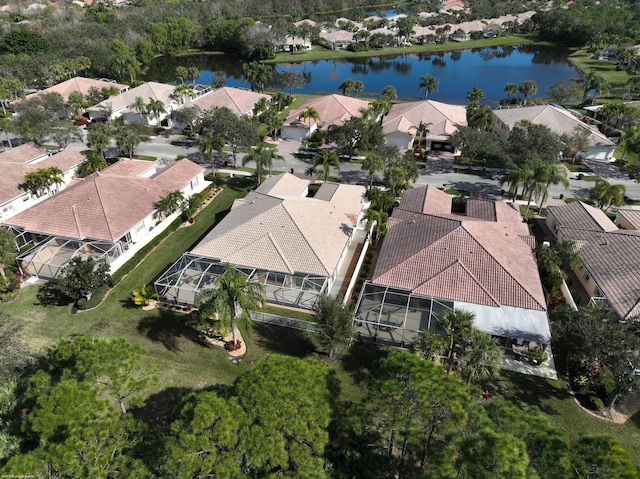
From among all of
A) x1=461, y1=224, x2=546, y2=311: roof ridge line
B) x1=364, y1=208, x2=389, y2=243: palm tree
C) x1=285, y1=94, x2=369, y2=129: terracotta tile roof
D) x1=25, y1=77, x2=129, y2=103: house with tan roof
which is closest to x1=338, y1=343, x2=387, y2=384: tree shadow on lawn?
x1=461, y1=224, x2=546, y2=311: roof ridge line

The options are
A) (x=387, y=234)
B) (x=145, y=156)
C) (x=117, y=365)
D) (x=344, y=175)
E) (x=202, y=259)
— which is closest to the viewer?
(x=117, y=365)

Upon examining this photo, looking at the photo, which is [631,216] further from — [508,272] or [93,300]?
[93,300]

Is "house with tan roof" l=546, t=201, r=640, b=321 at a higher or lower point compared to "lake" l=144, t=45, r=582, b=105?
higher

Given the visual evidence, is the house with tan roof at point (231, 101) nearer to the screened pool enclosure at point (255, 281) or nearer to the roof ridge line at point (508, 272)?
the screened pool enclosure at point (255, 281)

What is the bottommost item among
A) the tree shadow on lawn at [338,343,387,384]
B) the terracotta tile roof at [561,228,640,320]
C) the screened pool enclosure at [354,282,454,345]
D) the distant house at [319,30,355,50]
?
the tree shadow on lawn at [338,343,387,384]

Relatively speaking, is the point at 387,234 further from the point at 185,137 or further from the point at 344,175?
the point at 185,137

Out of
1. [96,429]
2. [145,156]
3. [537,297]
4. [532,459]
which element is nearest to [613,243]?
[537,297]

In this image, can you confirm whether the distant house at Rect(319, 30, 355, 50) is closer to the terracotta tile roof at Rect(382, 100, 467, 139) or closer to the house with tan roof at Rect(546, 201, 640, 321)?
the terracotta tile roof at Rect(382, 100, 467, 139)

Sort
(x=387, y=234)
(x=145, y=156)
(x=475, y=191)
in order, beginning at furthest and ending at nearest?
(x=145, y=156), (x=475, y=191), (x=387, y=234)
